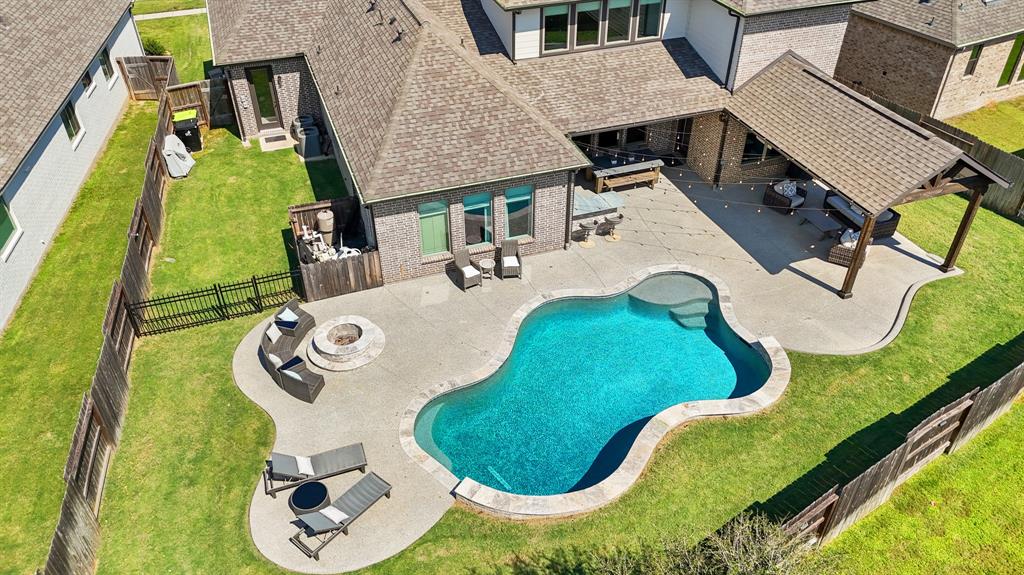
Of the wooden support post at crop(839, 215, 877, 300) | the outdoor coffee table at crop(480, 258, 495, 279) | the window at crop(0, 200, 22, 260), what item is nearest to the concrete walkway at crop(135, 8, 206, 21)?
the window at crop(0, 200, 22, 260)

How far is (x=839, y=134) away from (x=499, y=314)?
42.7 feet

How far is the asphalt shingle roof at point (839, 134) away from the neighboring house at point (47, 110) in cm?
2554

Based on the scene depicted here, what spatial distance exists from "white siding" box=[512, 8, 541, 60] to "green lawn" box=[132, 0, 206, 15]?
3165cm

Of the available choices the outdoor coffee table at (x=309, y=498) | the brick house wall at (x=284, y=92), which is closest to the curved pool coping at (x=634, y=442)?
the outdoor coffee table at (x=309, y=498)

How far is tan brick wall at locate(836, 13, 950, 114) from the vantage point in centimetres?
3109

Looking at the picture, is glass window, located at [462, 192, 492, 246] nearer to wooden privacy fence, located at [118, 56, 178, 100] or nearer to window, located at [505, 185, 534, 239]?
window, located at [505, 185, 534, 239]

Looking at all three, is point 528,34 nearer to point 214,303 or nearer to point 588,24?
point 588,24

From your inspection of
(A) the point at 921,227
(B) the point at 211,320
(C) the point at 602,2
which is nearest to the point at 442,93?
(C) the point at 602,2

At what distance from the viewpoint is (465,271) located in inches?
882

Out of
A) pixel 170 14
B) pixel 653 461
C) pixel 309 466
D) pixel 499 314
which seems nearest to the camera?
pixel 309 466

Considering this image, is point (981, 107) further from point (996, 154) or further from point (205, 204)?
point (205, 204)

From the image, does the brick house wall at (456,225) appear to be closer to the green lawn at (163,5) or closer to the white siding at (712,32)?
the white siding at (712,32)

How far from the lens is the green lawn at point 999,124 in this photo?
31141 millimetres

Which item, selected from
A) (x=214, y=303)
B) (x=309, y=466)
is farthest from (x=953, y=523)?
(x=214, y=303)
